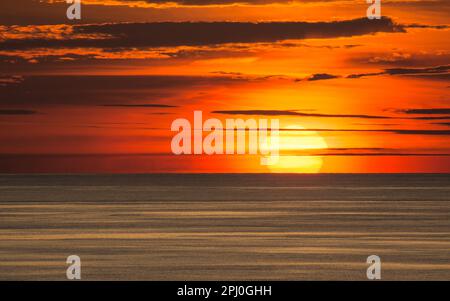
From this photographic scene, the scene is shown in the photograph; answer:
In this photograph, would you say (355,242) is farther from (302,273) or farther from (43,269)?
(43,269)

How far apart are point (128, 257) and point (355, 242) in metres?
9.28

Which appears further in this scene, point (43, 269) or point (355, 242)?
point (355, 242)

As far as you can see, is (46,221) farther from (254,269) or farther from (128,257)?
(254,269)

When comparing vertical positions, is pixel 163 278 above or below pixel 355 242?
below

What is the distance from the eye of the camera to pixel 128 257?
113 feet

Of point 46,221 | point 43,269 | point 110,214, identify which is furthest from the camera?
point 110,214

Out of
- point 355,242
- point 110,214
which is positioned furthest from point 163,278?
point 110,214

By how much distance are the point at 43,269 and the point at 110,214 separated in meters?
27.3
